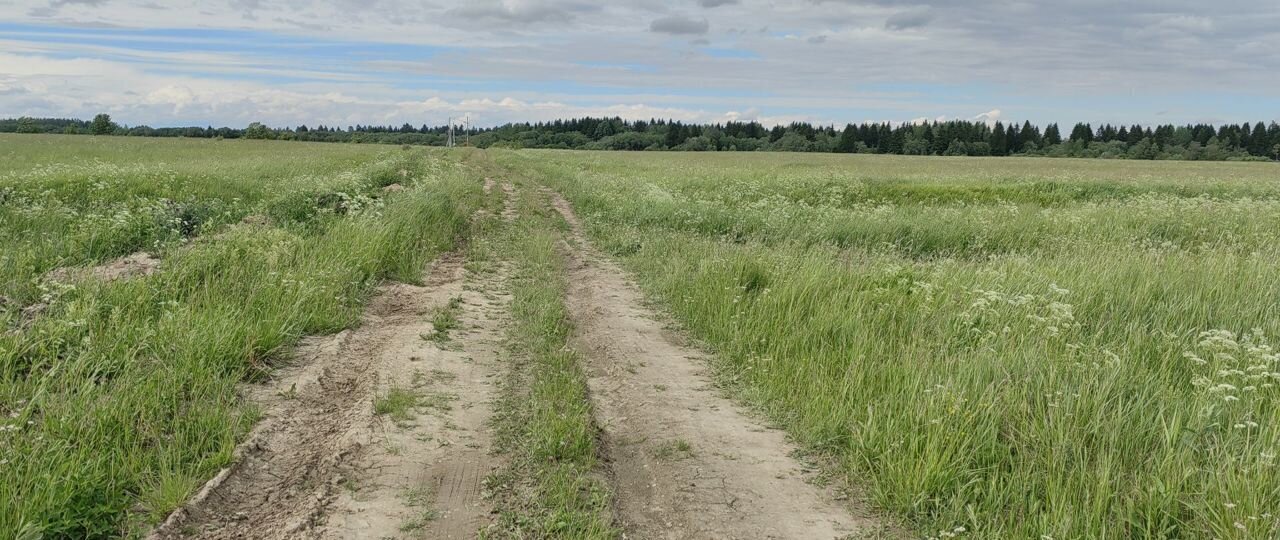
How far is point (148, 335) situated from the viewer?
18.1ft

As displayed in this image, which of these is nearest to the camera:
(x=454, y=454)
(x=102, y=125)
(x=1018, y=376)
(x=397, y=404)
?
(x=454, y=454)

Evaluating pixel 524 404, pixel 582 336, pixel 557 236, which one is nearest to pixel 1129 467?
pixel 524 404

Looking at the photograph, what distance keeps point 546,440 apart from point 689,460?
2.75ft

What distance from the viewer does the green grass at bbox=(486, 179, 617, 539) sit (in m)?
3.81

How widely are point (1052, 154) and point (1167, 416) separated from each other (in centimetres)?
11538

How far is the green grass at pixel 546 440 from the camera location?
3.81 meters

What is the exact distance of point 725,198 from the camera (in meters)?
21.7

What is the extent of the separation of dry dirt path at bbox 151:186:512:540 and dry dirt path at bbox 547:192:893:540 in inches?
31.0

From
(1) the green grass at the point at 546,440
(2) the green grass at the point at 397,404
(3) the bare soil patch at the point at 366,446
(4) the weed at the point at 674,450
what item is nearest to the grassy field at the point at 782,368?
Result: (1) the green grass at the point at 546,440

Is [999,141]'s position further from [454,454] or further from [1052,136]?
[454,454]

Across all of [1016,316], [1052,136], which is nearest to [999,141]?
[1052,136]

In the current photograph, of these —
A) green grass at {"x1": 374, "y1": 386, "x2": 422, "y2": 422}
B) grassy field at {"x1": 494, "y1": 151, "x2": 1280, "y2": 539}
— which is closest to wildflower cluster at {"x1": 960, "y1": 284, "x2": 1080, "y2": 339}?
grassy field at {"x1": 494, "y1": 151, "x2": 1280, "y2": 539}

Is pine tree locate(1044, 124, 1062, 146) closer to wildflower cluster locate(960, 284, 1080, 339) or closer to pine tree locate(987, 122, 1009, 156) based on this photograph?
pine tree locate(987, 122, 1009, 156)

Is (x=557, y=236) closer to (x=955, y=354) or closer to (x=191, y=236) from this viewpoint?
(x=191, y=236)
